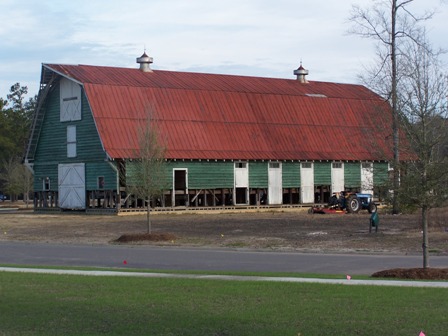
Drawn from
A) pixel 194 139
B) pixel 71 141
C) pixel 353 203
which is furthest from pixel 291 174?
pixel 71 141

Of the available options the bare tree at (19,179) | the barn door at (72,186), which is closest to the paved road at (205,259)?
the barn door at (72,186)

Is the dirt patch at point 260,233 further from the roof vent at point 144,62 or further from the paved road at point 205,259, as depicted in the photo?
the roof vent at point 144,62

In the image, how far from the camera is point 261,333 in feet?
34.9

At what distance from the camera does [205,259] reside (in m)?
25.4

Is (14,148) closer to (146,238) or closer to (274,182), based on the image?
(274,182)

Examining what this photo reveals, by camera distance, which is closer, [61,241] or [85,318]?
[85,318]

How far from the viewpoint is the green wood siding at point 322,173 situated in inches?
2488

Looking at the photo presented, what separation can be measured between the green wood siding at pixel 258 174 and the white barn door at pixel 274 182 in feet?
1.13

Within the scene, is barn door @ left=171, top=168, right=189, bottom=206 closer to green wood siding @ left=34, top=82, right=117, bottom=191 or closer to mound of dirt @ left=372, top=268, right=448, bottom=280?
green wood siding @ left=34, top=82, right=117, bottom=191

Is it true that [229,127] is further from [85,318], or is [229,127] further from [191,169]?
[85,318]

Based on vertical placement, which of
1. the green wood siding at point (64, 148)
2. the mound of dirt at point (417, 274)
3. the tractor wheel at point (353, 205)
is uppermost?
the green wood siding at point (64, 148)

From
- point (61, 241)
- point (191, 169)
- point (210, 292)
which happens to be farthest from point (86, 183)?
point (210, 292)

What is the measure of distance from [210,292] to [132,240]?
19.2m

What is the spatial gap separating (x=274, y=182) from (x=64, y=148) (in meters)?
15.8
